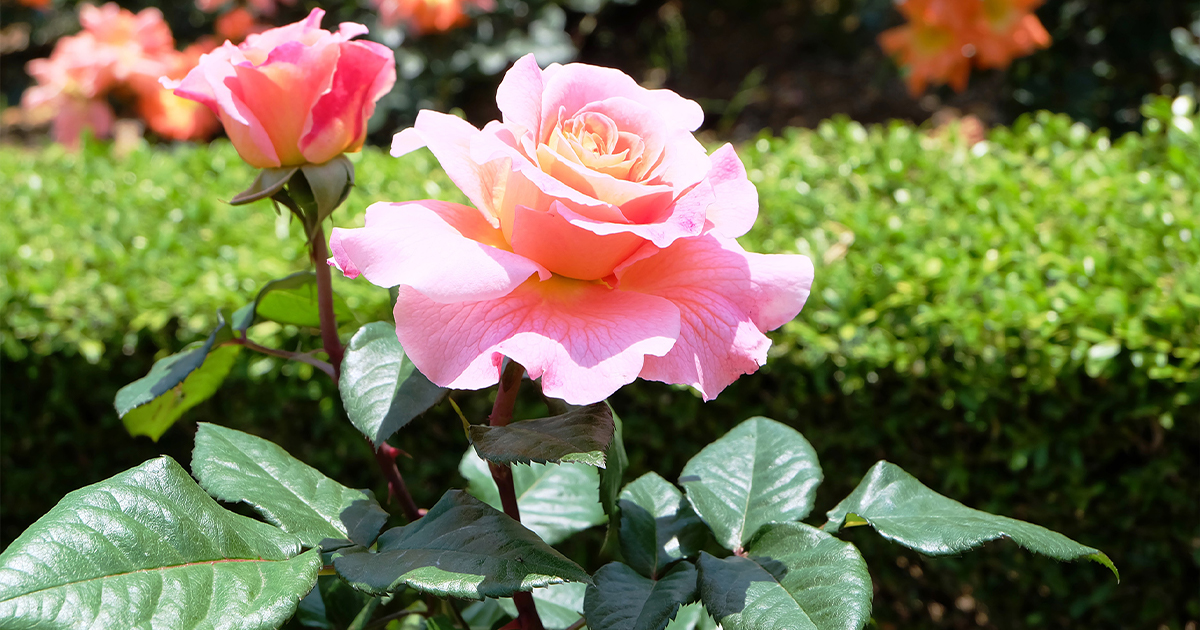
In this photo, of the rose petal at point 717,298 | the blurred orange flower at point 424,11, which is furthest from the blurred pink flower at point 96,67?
the rose petal at point 717,298

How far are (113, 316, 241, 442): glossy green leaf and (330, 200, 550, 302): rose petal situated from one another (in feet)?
1.10

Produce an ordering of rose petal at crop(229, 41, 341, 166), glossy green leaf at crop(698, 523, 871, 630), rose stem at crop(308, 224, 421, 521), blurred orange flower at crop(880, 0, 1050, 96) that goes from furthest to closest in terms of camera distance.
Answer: blurred orange flower at crop(880, 0, 1050, 96), rose stem at crop(308, 224, 421, 521), rose petal at crop(229, 41, 341, 166), glossy green leaf at crop(698, 523, 871, 630)

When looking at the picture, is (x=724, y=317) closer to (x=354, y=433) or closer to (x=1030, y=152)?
(x=354, y=433)

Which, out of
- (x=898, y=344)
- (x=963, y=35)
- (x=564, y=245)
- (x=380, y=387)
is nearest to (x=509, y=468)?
(x=380, y=387)

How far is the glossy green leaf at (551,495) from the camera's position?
97 centimetres

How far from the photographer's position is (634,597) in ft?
2.22

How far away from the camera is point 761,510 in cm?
78

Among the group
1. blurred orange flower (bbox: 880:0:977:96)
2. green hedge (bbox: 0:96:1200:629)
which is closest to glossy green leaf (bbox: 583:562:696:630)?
green hedge (bbox: 0:96:1200:629)

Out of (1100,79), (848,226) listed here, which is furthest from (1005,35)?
(848,226)

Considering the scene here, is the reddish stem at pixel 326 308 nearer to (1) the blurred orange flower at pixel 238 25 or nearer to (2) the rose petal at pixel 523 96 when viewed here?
(2) the rose petal at pixel 523 96

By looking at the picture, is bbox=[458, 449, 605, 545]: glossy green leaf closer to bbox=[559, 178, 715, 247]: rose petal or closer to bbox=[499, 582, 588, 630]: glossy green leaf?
bbox=[499, 582, 588, 630]: glossy green leaf

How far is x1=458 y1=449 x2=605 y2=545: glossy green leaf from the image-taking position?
974 millimetres

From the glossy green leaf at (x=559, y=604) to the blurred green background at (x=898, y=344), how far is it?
38 cm

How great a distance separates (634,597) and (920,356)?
3.85 feet
